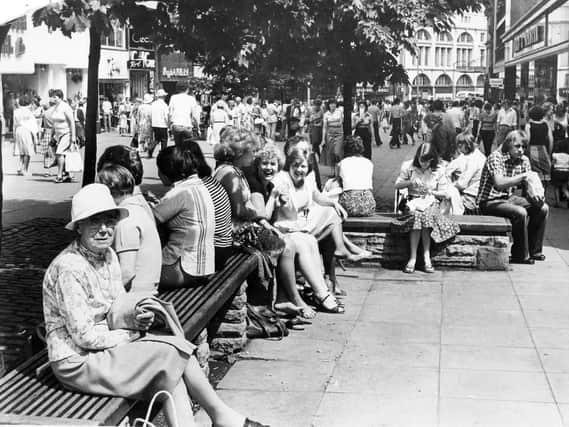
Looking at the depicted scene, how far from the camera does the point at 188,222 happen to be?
6070mm

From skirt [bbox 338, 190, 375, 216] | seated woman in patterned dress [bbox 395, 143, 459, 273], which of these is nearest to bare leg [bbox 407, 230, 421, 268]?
seated woman in patterned dress [bbox 395, 143, 459, 273]

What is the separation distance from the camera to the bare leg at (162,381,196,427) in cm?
434

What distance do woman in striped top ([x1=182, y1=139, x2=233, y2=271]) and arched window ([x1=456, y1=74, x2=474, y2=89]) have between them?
143 meters

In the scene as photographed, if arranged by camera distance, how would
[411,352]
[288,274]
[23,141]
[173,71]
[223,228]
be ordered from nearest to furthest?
[411,352] → [223,228] → [288,274] → [23,141] → [173,71]

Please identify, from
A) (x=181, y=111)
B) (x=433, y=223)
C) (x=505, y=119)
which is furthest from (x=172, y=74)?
(x=433, y=223)

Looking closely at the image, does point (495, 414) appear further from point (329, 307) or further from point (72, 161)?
point (72, 161)

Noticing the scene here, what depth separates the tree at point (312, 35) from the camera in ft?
32.0

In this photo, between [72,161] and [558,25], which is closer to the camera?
[72,161]

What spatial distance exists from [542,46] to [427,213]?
1857 cm

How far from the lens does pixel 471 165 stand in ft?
36.1

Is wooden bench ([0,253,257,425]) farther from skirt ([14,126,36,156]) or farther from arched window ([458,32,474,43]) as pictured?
arched window ([458,32,474,43])

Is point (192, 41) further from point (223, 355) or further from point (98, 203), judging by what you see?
point (98, 203)

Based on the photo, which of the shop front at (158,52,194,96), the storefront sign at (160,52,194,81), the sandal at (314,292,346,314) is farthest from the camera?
the shop front at (158,52,194,96)

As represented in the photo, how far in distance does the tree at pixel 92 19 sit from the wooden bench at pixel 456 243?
3030mm
